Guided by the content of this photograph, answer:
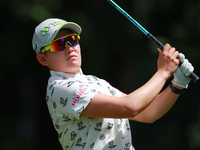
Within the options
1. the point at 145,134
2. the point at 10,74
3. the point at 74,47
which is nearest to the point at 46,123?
the point at 10,74

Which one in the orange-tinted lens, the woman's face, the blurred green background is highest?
the orange-tinted lens

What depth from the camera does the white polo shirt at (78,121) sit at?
2.22 metres

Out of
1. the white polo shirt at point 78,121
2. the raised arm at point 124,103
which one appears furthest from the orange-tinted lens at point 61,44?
the raised arm at point 124,103

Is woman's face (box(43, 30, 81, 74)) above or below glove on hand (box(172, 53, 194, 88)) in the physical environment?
below

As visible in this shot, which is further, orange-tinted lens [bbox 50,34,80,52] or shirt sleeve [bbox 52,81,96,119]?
orange-tinted lens [bbox 50,34,80,52]

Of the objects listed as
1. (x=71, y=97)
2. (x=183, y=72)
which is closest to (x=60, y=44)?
(x=71, y=97)

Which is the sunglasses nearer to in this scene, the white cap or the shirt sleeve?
the white cap

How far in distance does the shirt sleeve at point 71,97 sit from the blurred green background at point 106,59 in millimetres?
2961

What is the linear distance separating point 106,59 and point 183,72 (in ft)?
10.7

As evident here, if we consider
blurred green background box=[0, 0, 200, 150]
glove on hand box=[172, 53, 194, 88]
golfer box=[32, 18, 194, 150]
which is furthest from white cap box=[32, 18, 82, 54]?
blurred green background box=[0, 0, 200, 150]

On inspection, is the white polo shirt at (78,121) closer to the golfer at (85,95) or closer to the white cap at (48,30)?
the golfer at (85,95)

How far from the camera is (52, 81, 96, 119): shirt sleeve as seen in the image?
2.21 meters

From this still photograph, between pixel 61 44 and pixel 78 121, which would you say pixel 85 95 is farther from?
pixel 61 44

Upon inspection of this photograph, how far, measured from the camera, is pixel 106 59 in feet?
18.6
